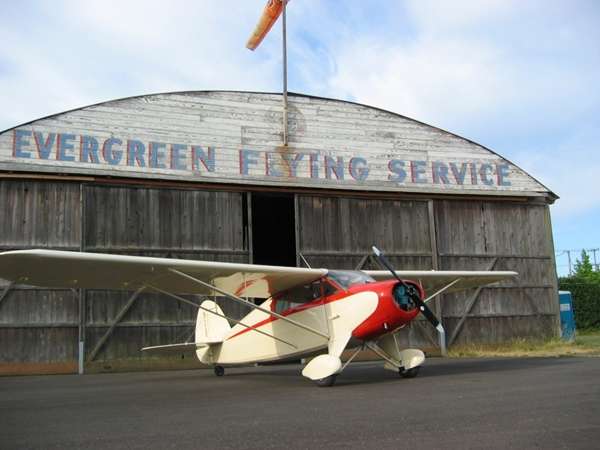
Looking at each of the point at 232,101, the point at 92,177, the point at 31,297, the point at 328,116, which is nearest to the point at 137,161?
the point at 92,177

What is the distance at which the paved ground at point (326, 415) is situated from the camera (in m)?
4.65

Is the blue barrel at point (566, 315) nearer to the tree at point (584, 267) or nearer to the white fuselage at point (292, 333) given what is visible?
the white fuselage at point (292, 333)

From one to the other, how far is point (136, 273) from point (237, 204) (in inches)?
317

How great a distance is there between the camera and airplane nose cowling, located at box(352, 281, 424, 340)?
372 inches

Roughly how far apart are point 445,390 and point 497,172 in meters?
14.3

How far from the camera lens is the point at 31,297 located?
15469 mm

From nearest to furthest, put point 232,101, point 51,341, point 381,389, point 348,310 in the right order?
point 381,389 < point 348,310 < point 51,341 < point 232,101

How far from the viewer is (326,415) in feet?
19.7

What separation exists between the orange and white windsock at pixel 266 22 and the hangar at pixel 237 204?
5570 millimetres

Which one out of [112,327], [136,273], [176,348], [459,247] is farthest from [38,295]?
[459,247]

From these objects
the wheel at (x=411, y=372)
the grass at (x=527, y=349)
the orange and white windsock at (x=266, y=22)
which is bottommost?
the grass at (x=527, y=349)

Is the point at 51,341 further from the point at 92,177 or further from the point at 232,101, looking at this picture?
the point at 232,101

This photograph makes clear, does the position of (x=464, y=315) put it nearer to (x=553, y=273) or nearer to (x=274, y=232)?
(x=553, y=273)

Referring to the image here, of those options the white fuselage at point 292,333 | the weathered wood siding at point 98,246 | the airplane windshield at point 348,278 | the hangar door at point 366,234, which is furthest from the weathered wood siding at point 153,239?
the airplane windshield at point 348,278
